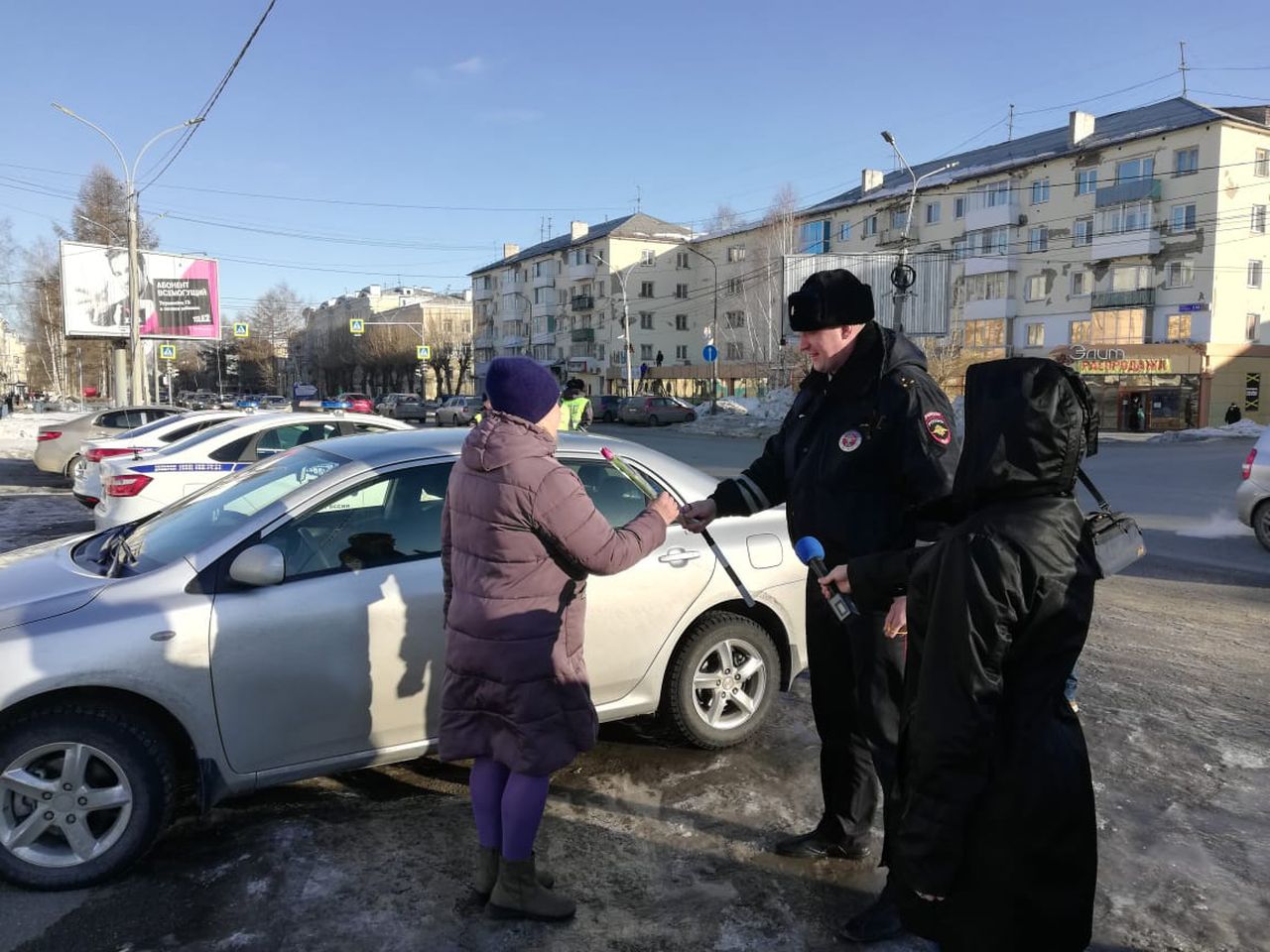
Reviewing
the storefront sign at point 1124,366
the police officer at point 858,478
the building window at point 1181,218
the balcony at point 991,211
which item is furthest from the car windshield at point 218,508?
the balcony at point 991,211

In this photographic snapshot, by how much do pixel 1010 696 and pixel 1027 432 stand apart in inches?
21.6

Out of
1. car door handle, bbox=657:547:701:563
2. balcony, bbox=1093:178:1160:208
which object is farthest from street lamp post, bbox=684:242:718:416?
car door handle, bbox=657:547:701:563

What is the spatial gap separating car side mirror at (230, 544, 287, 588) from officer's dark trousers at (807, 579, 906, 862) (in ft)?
6.27

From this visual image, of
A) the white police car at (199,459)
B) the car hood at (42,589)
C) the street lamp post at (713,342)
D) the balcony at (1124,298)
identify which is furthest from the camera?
the balcony at (1124,298)

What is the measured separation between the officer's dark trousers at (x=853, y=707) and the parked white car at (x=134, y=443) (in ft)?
28.8

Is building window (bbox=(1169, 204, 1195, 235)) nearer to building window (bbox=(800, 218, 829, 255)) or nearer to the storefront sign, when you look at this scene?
the storefront sign

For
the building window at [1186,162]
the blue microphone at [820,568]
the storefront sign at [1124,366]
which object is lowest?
the blue microphone at [820,568]

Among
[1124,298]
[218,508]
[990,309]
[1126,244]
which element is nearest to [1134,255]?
[1126,244]

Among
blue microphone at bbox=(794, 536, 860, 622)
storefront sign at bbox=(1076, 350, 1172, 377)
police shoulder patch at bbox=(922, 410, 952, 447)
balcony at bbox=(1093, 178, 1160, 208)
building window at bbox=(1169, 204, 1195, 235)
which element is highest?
balcony at bbox=(1093, 178, 1160, 208)

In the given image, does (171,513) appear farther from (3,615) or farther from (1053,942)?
(1053,942)

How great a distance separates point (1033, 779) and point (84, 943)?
2.80 m

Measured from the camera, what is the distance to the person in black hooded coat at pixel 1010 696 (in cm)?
180

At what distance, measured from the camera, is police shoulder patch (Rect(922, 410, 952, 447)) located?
8.91 ft

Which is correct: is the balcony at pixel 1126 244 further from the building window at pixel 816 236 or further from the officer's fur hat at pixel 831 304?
the officer's fur hat at pixel 831 304
